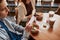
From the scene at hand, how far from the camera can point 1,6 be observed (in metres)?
1.61

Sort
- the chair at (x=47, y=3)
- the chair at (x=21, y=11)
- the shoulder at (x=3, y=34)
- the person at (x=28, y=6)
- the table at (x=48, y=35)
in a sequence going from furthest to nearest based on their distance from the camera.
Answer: the chair at (x=47, y=3) < the person at (x=28, y=6) < the chair at (x=21, y=11) < the table at (x=48, y=35) < the shoulder at (x=3, y=34)

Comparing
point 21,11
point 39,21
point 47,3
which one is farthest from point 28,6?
point 47,3

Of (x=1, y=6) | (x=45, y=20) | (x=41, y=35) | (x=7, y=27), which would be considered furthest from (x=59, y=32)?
(x=1, y=6)

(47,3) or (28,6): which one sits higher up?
(28,6)

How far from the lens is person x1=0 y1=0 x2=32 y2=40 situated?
1.63 meters

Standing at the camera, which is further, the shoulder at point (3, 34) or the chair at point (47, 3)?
the chair at point (47, 3)

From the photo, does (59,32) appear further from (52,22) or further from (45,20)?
(45,20)

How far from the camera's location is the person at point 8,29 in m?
1.63

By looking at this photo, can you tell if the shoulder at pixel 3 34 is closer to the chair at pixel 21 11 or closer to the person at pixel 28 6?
the chair at pixel 21 11

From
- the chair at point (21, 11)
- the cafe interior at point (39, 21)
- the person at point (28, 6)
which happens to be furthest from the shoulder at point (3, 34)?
the person at point (28, 6)

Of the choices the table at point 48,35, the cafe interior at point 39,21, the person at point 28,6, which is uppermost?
the person at point 28,6

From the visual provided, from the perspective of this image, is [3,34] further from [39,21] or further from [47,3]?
[47,3]

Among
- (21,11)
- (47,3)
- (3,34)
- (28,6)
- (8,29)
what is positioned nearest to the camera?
(3,34)

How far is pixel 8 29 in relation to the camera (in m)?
1.78
